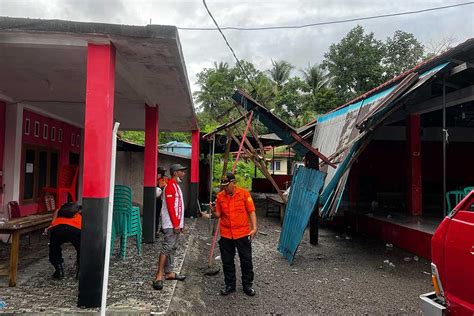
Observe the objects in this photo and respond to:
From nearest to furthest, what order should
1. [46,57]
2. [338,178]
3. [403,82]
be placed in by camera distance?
[46,57] < [403,82] < [338,178]

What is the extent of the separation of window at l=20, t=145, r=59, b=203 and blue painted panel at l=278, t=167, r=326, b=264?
215 inches

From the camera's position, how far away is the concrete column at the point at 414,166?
9.59 m

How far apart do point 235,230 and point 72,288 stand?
2.10 metres

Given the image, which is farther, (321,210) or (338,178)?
(321,210)

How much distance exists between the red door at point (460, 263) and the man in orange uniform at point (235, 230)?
263 centimetres

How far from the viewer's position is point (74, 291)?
176 inches

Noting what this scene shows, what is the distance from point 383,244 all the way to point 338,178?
2163 mm

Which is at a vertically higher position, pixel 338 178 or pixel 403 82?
pixel 403 82

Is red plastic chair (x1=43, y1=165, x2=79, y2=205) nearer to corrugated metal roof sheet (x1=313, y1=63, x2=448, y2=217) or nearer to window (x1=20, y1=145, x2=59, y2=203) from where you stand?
window (x1=20, y1=145, x2=59, y2=203)

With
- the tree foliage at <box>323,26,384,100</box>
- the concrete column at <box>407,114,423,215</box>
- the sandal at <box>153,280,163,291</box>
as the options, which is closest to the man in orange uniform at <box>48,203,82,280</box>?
the sandal at <box>153,280,163,291</box>

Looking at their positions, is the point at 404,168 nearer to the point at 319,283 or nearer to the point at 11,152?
the point at 319,283

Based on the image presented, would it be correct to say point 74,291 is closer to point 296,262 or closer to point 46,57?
point 46,57

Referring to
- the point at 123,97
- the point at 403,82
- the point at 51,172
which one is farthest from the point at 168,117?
the point at 403,82

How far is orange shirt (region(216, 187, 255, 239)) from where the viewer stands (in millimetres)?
5121
